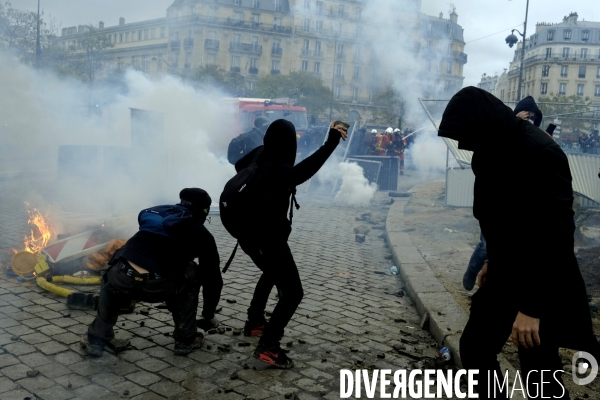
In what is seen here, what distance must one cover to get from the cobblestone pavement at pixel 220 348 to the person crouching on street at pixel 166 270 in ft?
0.68

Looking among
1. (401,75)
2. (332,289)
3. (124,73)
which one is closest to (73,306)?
(332,289)

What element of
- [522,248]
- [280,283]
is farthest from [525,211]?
[280,283]

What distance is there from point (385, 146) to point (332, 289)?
554 inches

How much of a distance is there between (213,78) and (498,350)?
76.4ft

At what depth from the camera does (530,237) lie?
2.41 metres

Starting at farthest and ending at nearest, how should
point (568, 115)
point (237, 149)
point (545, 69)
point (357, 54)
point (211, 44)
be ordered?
point (545, 69), point (357, 54), point (211, 44), point (568, 115), point (237, 149)

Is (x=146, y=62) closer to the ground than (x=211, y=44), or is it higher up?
closer to the ground

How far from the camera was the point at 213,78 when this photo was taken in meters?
24.6

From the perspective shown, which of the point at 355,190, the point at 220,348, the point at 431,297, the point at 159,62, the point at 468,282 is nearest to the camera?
the point at 220,348

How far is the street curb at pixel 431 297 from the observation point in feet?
14.0

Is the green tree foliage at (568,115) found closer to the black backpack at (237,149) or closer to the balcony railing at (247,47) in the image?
the black backpack at (237,149)

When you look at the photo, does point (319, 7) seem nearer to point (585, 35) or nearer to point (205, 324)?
point (205, 324)

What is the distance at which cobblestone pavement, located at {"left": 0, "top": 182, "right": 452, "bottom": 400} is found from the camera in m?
3.34

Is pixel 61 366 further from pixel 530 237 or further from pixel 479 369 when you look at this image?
pixel 530 237
